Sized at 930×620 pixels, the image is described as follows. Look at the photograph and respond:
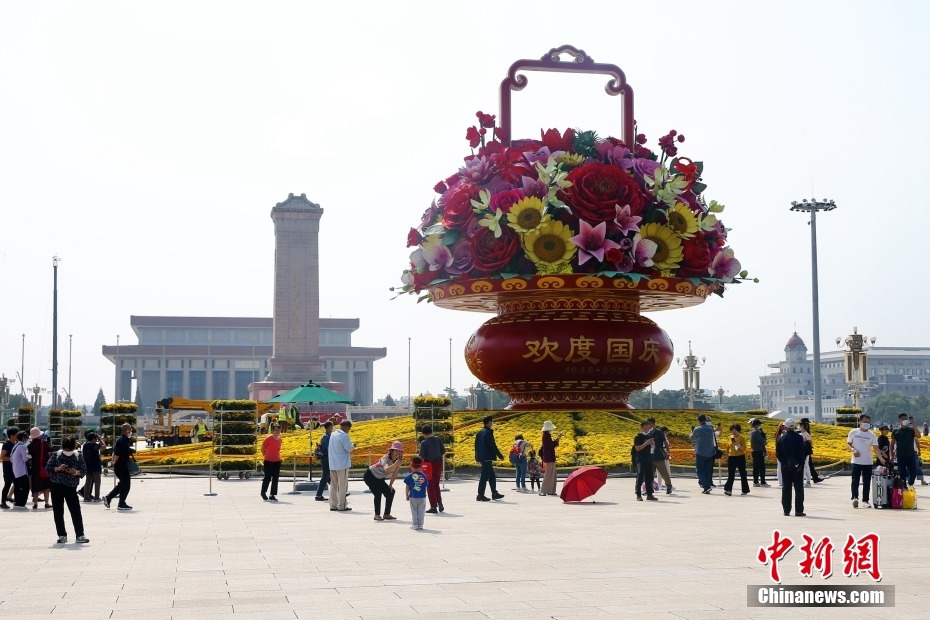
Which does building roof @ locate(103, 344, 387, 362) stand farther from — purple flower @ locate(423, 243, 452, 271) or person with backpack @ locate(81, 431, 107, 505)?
person with backpack @ locate(81, 431, 107, 505)

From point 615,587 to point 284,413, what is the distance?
46418 millimetres

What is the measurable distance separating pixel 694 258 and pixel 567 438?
687cm

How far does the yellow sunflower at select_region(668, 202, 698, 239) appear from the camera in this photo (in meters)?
34.8

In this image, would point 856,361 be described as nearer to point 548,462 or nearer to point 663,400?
point 548,462

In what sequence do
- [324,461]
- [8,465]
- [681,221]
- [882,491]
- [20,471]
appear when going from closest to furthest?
1. [882,491]
2. [20,471]
3. [8,465]
4. [324,461]
5. [681,221]

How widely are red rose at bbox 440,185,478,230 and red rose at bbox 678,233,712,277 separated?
21.1ft

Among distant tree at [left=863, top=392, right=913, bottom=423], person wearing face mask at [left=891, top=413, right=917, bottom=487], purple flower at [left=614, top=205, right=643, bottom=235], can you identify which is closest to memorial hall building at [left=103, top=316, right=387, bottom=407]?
distant tree at [left=863, top=392, right=913, bottom=423]

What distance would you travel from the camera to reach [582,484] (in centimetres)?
2202

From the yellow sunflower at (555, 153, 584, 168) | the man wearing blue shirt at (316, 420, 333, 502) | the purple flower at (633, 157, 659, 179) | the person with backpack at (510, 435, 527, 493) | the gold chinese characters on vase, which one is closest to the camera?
the man wearing blue shirt at (316, 420, 333, 502)

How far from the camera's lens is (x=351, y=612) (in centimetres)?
994

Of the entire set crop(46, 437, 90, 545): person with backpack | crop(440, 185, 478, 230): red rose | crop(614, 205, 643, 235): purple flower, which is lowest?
crop(46, 437, 90, 545): person with backpack

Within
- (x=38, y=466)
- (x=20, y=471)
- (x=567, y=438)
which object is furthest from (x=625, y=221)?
(x=20, y=471)

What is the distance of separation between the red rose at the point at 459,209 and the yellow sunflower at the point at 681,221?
19.2ft

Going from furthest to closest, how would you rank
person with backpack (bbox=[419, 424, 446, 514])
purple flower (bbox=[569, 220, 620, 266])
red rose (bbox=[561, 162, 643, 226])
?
1. red rose (bbox=[561, 162, 643, 226])
2. purple flower (bbox=[569, 220, 620, 266])
3. person with backpack (bbox=[419, 424, 446, 514])
